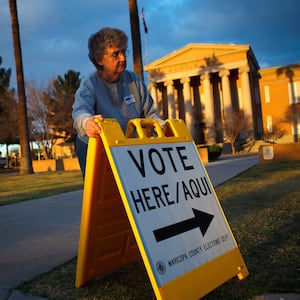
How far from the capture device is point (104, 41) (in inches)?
102

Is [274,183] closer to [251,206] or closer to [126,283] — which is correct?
[251,206]

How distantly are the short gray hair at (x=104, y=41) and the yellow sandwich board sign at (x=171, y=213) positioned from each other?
66 cm

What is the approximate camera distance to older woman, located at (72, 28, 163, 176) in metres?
2.58

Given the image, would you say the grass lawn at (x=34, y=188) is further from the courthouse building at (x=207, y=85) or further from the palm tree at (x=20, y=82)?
the courthouse building at (x=207, y=85)

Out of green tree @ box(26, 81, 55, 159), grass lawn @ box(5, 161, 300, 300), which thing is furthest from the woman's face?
green tree @ box(26, 81, 55, 159)

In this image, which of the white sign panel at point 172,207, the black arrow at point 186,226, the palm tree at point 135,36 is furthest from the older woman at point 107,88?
the palm tree at point 135,36

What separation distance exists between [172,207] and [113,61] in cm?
123

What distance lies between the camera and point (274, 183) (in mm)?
8453

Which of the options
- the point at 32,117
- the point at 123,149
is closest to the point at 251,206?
the point at 123,149

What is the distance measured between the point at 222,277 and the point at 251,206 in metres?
3.55

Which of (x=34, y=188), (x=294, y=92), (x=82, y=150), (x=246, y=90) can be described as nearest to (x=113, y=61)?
(x=82, y=150)

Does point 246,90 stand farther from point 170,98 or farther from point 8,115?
point 8,115

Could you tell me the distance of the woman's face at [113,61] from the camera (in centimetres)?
261

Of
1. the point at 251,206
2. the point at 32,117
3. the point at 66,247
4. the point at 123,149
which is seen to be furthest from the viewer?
the point at 32,117
